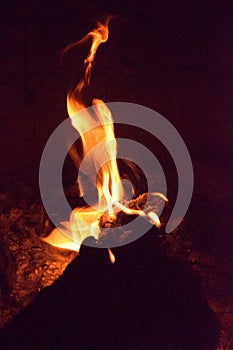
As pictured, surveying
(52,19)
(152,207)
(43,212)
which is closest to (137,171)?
(152,207)

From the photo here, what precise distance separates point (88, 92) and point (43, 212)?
2.00 feet

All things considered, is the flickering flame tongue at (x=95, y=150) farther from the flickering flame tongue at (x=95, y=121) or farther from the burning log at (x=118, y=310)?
the burning log at (x=118, y=310)

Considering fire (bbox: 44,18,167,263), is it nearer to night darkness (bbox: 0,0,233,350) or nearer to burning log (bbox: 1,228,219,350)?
night darkness (bbox: 0,0,233,350)

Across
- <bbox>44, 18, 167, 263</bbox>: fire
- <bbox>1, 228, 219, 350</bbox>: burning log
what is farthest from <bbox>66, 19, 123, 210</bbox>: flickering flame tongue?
<bbox>1, 228, 219, 350</bbox>: burning log

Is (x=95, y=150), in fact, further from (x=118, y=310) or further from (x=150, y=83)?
(x=118, y=310)

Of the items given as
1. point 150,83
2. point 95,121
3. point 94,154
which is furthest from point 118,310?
point 150,83

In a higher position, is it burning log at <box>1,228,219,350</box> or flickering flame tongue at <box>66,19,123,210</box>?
flickering flame tongue at <box>66,19,123,210</box>

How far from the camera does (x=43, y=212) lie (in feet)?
6.33

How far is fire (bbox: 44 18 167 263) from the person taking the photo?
1.84 m

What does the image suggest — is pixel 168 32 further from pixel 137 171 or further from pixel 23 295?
pixel 23 295

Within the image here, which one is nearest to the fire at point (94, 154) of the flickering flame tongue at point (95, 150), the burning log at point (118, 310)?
the flickering flame tongue at point (95, 150)

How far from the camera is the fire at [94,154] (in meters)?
1.84

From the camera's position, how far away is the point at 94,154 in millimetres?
2033

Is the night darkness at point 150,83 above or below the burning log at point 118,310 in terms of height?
above
